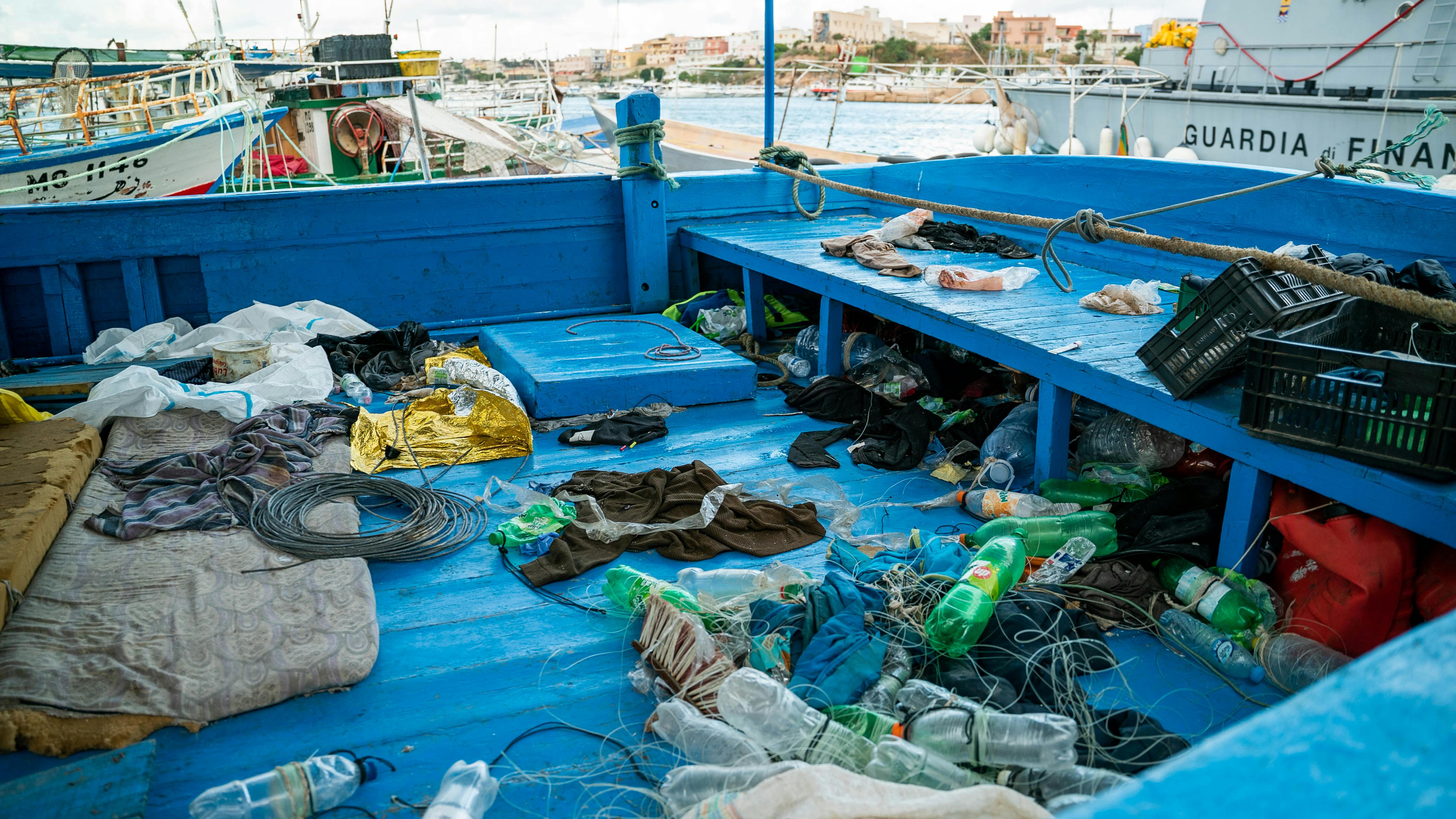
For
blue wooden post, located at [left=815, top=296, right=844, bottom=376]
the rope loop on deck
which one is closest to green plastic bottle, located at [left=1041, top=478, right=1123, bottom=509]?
blue wooden post, located at [left=815, top=296, right=844, bottom=376]

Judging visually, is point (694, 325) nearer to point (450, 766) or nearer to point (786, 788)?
point (450, 766)

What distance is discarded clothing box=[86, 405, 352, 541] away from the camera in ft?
11.6

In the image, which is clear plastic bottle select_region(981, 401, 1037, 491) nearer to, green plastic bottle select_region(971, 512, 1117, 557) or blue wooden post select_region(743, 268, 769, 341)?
green plastic bottle select_region(971, 512, 1117, 557)

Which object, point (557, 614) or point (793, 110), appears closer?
point (557, 614)

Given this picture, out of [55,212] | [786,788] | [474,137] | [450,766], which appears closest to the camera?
[786,788]

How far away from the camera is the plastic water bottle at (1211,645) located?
2684mm

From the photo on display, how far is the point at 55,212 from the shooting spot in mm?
5285

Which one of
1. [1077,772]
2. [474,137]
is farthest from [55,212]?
[474,137]

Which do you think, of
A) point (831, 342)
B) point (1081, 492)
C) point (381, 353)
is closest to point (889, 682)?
point (1081, 492)

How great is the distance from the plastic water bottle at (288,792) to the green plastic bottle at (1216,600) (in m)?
2.42

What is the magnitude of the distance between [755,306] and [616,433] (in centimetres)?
184

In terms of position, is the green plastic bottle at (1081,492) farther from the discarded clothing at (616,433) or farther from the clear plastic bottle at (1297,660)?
the discarded clothing at (616,433)

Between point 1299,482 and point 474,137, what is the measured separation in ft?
55.8

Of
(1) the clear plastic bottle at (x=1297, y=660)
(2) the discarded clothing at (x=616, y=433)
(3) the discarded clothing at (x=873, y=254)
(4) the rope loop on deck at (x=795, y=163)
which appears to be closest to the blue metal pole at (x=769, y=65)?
(4) the rope loop on deck at (x=795, y=163)
